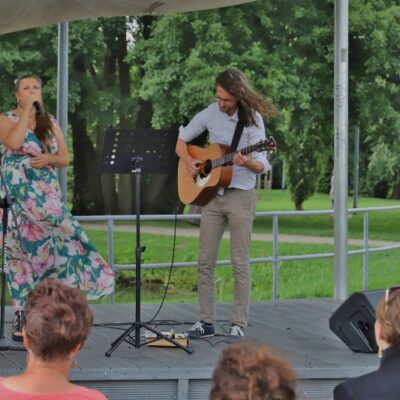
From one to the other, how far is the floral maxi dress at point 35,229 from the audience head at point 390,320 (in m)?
2.68

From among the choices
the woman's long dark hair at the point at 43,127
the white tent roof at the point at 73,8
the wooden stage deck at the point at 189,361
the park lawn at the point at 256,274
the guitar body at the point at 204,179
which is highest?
the white tent roof at the point at 73,8

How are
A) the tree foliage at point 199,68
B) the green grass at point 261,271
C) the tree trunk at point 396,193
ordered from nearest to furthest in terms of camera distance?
1. the green grass at point 261,271
2. the tree foliage at point 199,68
3. the tree trunk at point 396,193

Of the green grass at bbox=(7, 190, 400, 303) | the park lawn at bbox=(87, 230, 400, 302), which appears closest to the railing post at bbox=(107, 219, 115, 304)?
the green grass at bbox=(7, 190, 400, 303)

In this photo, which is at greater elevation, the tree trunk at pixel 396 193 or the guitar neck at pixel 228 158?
the guitar neck at pixel 228 158

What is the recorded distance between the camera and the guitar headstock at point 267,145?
4.60m

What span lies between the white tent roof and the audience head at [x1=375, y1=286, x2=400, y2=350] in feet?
13.0

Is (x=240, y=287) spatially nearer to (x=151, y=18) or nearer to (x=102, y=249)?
(x=102, y=249)

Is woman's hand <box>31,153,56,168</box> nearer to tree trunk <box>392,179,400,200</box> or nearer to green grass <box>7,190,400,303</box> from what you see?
green grass <box>7,190,400,303</box>

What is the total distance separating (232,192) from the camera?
4.93m

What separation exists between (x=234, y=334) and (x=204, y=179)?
0.91m

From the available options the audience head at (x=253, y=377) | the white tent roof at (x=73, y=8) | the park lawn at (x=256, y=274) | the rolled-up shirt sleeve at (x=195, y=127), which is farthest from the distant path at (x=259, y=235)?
the audience head at (x=253, y=377)

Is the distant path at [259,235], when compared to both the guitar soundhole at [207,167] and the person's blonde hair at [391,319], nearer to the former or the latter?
the guitar soundhole at [207,167]

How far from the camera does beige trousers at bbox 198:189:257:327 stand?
493cm

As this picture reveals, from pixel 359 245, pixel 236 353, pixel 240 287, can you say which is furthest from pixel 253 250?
pixel 236 353
